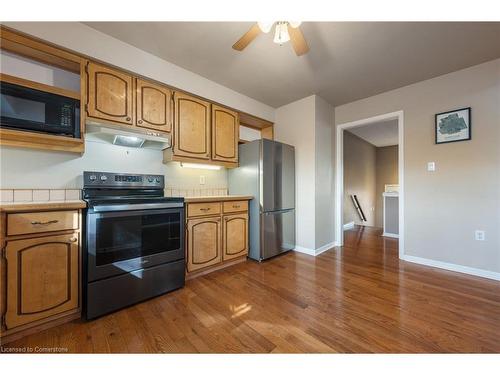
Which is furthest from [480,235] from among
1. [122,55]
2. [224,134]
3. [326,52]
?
[122,55]

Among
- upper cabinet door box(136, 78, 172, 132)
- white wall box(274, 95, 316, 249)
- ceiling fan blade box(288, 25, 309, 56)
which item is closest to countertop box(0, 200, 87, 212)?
upper cabinet door box(136, 78, 172, 132)

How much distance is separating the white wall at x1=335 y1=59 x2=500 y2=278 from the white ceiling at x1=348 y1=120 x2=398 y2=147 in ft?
4.51

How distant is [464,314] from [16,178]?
358 centimetres

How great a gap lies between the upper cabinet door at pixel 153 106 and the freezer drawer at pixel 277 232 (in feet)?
5.28

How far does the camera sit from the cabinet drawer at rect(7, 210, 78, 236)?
4.04 ft

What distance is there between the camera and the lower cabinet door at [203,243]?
84.1 inches

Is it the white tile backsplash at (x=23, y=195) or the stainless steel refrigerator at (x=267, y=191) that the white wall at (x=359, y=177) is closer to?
the stainless steel refrigerator at (x=267, y=191)

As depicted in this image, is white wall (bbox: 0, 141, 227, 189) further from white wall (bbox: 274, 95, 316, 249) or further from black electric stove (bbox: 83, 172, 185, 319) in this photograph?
white wall (bbox: 274, 95, 316, 249)

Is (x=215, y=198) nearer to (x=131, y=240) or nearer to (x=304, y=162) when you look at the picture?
(x=131, y=240)

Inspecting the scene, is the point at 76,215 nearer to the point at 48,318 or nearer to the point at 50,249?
the point at 50,249

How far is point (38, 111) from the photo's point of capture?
1496mm

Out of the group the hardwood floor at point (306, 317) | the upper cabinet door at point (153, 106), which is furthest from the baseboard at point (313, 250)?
the upper cabinet door at point (153, 106)

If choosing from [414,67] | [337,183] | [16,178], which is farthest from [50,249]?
[414,67]

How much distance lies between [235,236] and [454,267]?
8.56 feet
